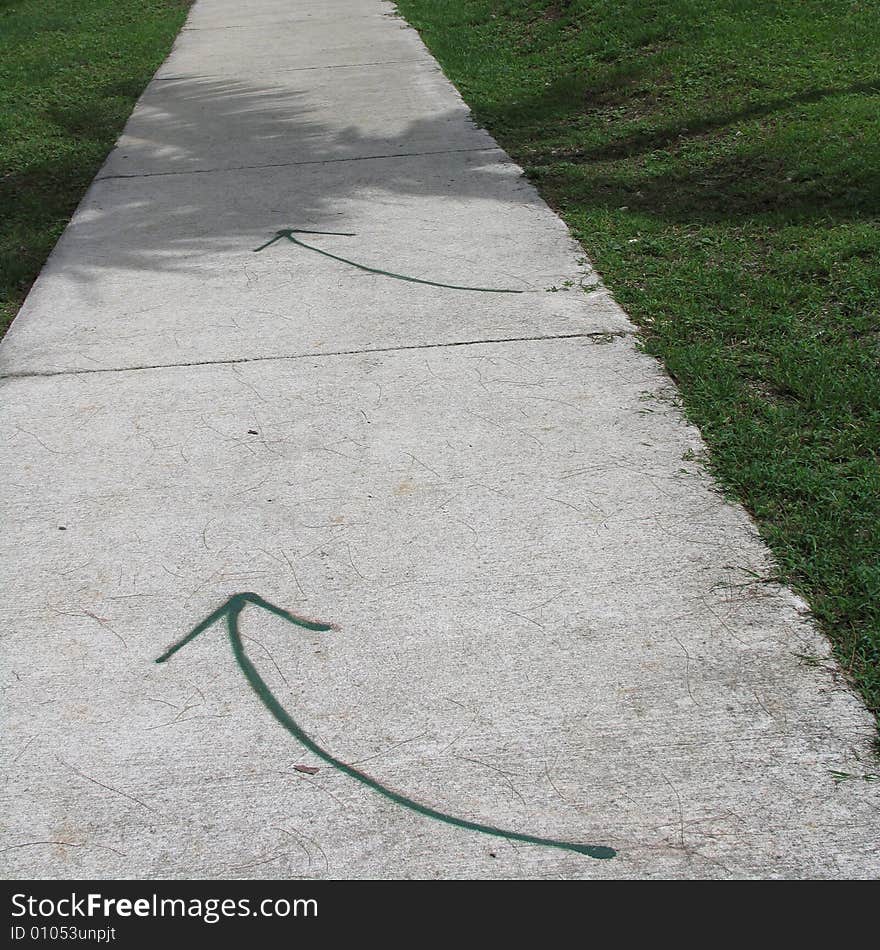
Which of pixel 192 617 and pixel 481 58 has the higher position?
pixel 481 58

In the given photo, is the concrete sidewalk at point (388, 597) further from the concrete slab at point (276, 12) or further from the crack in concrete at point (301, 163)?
the concrete slab at point (276, 12)

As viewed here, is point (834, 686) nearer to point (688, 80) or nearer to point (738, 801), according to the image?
point (738, 801)

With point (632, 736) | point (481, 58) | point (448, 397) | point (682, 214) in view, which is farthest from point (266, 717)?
Result: point (481, 58)

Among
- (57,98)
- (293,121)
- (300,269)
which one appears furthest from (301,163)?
(57,98)

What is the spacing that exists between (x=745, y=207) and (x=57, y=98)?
18.6 feet

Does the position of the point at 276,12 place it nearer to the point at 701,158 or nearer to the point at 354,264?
the point at 701,158

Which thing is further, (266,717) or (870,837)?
(266,717)

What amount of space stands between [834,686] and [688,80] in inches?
227

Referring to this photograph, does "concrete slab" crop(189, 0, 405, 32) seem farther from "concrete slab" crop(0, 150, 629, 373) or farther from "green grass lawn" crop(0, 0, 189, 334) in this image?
"concrete slab" crop(0, 150, 629, 373)

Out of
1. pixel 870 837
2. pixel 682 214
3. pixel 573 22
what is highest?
pixel 573 22

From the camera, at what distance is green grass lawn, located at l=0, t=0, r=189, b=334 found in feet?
18.1

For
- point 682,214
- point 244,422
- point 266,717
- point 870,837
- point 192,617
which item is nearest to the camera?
point 870,837

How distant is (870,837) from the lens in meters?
2.00

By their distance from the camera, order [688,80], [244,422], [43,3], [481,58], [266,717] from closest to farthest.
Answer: [266,717]
[244,422]
[688,80]
[481,58]
[43,3]
